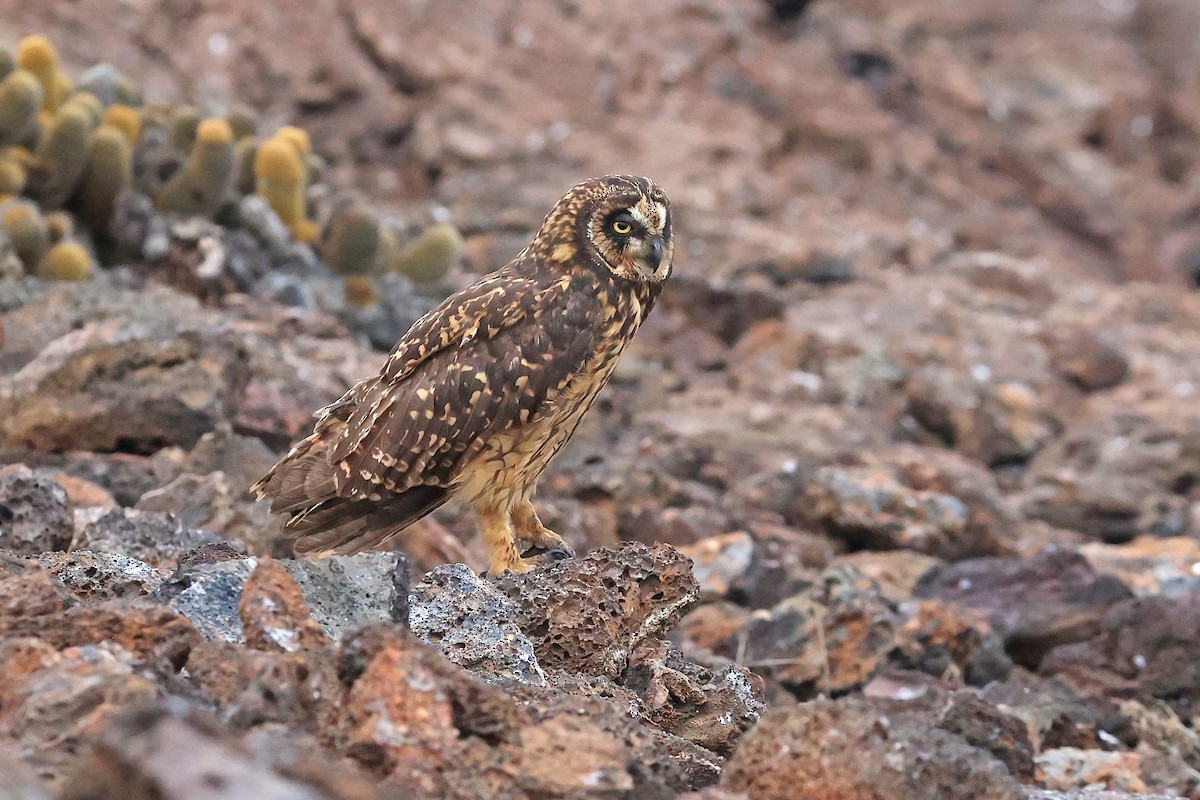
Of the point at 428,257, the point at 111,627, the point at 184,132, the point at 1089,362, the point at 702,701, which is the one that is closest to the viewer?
the point at 111,627

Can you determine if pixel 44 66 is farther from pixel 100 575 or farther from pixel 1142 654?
pixel 1142 654

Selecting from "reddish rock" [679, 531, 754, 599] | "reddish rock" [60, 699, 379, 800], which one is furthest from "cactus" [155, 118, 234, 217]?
"reddish rock" [60, 699, 379, 800]

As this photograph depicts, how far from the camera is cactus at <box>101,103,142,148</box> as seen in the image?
40.5 feet

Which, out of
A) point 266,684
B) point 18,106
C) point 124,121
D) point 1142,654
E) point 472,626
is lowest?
point 1142,654

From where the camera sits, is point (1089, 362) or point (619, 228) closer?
point (619, 228)

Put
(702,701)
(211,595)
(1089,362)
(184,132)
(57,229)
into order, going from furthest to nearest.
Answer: (1089,362), (184,132), (57,229), (702,701), (211,595)

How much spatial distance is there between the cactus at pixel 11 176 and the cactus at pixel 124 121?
1204 mm

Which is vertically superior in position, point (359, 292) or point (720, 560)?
point (359, 292)

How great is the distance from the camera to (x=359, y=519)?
6605 mm

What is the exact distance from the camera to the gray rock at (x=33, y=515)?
5.78m

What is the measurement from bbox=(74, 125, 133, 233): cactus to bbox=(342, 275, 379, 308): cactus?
1.82 meters

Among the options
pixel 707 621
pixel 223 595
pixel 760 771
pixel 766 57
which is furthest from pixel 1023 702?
pixel 766 57

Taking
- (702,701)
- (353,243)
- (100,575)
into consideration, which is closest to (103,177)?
(353,243)

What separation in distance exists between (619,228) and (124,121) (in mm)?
7220
